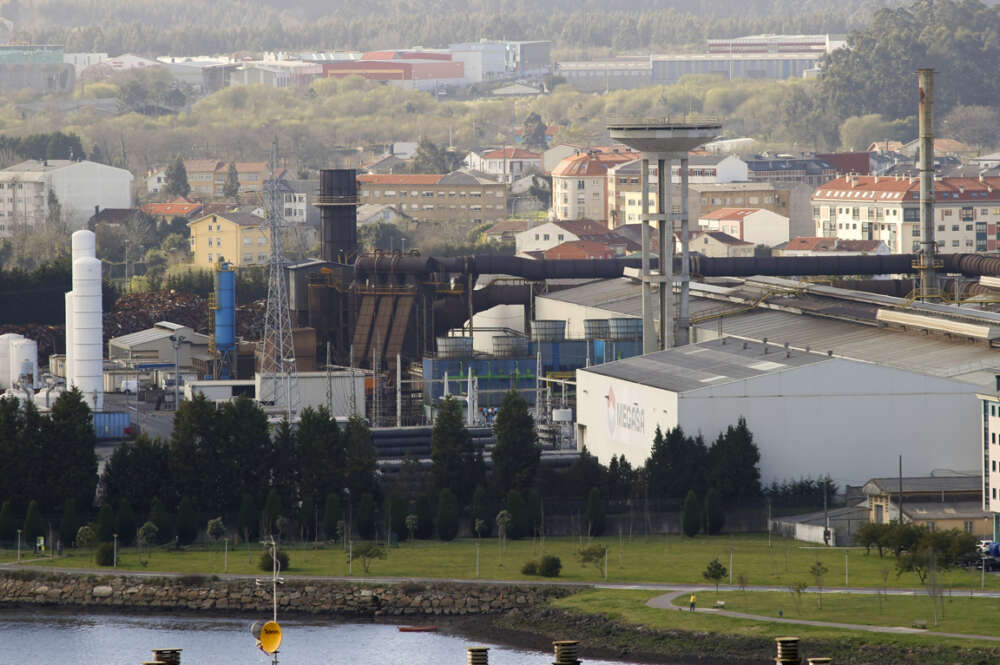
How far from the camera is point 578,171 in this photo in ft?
440

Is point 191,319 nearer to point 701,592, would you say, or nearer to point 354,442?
point 354,442

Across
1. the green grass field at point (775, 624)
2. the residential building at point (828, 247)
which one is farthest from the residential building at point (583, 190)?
the green grass field at point (775, 624)

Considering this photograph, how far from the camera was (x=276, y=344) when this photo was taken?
220ft

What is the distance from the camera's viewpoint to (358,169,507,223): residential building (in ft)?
451

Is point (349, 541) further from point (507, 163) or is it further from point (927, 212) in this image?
point (507, 163)

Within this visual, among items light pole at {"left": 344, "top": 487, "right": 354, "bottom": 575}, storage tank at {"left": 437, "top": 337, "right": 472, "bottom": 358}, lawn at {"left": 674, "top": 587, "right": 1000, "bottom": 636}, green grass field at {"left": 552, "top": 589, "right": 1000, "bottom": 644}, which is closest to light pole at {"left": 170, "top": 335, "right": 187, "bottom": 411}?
storage tank at {"left": 437, "top": 337, "right": 472, "bottom": 358}

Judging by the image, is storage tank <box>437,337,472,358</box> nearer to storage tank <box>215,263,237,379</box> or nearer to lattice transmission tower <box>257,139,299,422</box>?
lattice transmission tower <box>257,139,299,422</box>

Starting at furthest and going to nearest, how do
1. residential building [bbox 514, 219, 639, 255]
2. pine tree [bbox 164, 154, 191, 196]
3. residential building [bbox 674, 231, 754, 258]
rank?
1. pine tree [bbox 164, 154, 191, 196]
2. residential building [bbox 514, 219, 639, 255]
3. residential building [bbox 674, 231, 754, 258]

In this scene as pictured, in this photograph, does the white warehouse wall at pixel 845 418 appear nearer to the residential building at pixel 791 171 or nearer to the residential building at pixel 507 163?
the residential building at pixel 791 171

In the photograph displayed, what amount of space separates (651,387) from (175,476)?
1176 centimetres

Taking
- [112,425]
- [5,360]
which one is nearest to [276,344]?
[112,425]

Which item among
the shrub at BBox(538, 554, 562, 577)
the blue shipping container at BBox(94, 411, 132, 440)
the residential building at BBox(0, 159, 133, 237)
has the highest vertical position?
the residential building at BBox(0, 159, 133, 237)

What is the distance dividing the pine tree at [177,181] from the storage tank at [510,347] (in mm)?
80864

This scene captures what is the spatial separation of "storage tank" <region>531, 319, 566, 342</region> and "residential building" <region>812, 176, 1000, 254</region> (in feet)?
156
